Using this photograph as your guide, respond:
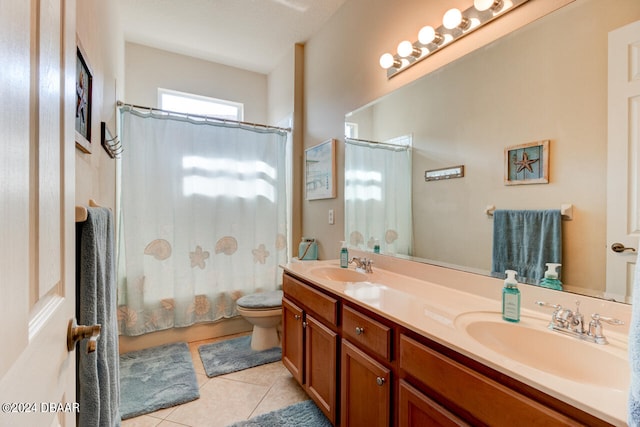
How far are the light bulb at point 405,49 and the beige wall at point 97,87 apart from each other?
1.49 m

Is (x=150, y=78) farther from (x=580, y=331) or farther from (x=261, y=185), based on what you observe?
(x=580, y=331)

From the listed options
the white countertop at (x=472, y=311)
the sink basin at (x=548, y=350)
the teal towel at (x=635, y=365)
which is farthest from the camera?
the sink basin at (x=548, y=350)

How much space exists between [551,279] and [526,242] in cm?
16

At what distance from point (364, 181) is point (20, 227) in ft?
6.13

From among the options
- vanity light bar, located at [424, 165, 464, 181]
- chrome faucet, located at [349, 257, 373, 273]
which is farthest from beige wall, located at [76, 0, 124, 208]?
vanity light bar, located at [424, 165, 464, 181]

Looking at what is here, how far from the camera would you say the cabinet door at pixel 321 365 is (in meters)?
1.45

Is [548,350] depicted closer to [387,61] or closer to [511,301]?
[511,301]

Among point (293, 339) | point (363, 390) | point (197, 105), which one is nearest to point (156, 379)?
point (293, 339)

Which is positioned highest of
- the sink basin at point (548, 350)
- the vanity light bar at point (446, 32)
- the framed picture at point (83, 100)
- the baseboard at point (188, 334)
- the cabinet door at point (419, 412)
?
the vanity light bar at point (446, 32)

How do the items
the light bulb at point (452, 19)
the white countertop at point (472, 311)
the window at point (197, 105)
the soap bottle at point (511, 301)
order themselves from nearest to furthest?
the white countertop at point (472, 311)
the soap bottle at point (511, 301)
the light bulb at point (452, 19)
the window at point (197, 105)

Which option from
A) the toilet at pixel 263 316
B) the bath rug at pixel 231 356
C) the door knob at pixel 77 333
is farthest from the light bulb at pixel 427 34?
the bath rug at pixel 231 356

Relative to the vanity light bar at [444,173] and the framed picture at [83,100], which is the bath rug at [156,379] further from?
the vanity light bar at [444,173]

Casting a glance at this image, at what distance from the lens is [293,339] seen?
1.89 meters

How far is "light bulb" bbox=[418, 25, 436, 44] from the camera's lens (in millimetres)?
1518
